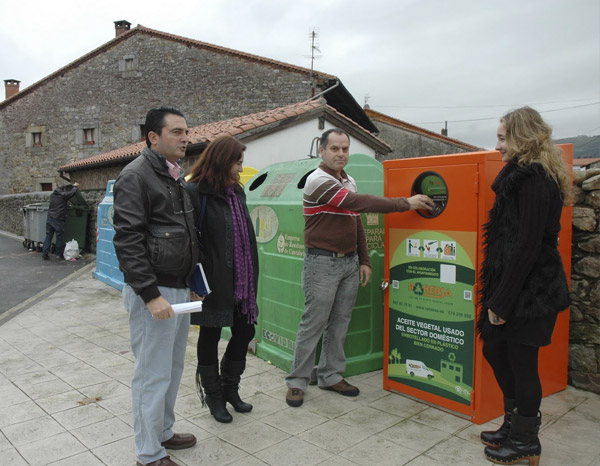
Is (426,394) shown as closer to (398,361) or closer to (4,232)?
(398,361)

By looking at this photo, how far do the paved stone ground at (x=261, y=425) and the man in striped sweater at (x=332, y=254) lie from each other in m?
0.27

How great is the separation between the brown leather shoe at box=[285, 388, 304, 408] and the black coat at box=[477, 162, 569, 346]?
1532 millimetres

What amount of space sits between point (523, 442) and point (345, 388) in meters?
1.36

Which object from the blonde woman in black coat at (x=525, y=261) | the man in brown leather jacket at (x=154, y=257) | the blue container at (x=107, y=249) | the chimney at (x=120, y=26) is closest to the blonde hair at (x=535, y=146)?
the blonde woman in black coat at (x=525, y=261)

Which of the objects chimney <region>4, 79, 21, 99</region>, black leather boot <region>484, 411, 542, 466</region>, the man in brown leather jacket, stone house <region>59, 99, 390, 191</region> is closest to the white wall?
stone house <region>59, 99, 390, 191</region>

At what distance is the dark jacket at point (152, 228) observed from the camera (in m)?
2.39

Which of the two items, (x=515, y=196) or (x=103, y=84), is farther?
(x=103, y=84)

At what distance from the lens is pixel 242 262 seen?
3.15m

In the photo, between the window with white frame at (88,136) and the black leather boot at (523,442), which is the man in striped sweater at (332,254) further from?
the window with white frame at (88,136)

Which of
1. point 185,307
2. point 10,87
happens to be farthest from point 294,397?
point 10,87

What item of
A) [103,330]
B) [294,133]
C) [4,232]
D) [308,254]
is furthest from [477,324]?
[4,232]

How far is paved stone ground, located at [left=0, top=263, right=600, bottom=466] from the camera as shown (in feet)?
9.21

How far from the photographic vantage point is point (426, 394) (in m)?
3.51

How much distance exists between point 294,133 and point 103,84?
1533 centimetres
